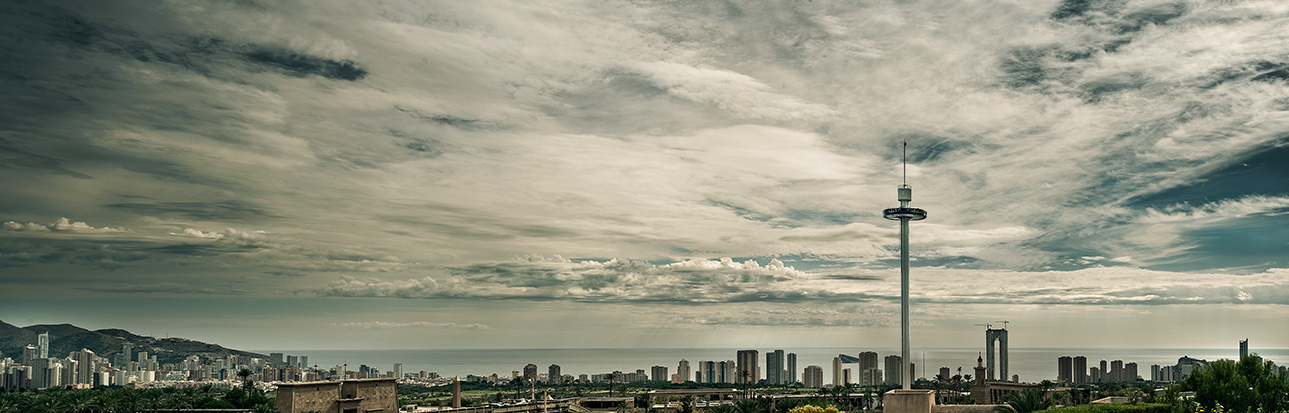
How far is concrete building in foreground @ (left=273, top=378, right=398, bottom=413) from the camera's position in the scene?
53.1 metres

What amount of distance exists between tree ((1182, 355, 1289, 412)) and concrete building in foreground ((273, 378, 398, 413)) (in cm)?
5125

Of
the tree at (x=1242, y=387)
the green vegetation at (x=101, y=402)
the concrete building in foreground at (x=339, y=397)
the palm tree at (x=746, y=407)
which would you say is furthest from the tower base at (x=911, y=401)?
the green vegetation at (x=101, y=402)

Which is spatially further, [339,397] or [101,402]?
[101,402]

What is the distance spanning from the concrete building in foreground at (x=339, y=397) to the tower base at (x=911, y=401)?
42274 millimetres

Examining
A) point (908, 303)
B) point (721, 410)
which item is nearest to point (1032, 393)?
point (721, 410)

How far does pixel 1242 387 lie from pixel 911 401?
95.7 feet

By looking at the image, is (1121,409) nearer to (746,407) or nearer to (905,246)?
(746,407)

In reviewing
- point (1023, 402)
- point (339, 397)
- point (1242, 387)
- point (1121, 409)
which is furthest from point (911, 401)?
point (339, 397)

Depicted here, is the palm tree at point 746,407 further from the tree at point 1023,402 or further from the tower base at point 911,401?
the tree at point 1023,402

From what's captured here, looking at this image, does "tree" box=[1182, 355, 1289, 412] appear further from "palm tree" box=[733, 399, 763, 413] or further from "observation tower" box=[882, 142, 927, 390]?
"observation tower" box=[882, 142, 927, 390]

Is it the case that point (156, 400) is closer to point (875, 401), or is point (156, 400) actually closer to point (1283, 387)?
point (1283, 387)

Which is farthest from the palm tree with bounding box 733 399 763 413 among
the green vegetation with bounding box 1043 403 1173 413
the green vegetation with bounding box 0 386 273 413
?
the green vegetation with bounding box 0 386 273 413

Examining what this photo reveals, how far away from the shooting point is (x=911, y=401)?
234 feet

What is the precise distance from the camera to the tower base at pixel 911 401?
70000 millimetres
